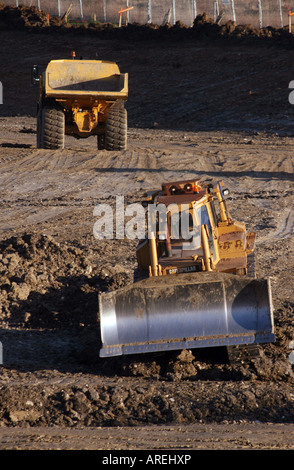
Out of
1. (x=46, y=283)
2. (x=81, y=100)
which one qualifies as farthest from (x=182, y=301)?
(x=81, y=100)

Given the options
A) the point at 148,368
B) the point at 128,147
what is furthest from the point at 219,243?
the point at 128,147

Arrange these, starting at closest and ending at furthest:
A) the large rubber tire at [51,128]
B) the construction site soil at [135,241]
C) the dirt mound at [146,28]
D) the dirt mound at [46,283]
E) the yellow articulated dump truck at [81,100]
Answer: the construction site soil at [135,241], the dirt mound at [46,283], the yellow articulated dump truck at [81,100], the large rubber tire at [51,128], the dirt mound at [146,28]

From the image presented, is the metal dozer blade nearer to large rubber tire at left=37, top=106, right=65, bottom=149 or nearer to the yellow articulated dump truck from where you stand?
the yellow articulated dump truck

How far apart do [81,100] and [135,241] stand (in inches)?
228

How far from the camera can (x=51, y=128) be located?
57.4 feet

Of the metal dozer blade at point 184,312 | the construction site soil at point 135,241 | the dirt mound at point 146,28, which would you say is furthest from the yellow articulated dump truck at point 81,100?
the dirt mound at point 146,28

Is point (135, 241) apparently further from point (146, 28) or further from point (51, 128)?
point (146, 28)

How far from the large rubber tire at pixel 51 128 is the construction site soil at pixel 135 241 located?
34 cm

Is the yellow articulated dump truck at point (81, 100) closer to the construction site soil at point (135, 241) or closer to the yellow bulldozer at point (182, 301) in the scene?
the construction site soil at point (135, 241)

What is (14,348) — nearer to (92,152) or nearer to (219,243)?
(219,243)

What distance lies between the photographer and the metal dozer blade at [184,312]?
714 cm

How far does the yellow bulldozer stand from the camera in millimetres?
7125

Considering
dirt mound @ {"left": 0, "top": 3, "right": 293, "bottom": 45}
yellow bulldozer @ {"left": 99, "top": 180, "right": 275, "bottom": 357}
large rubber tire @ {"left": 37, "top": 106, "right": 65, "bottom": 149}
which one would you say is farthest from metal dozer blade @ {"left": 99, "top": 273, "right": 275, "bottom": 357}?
dirt mound @ {"left": 0, "top": 3, "right": 293, "bottom": 45}

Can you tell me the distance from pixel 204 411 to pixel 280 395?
0.79 m
